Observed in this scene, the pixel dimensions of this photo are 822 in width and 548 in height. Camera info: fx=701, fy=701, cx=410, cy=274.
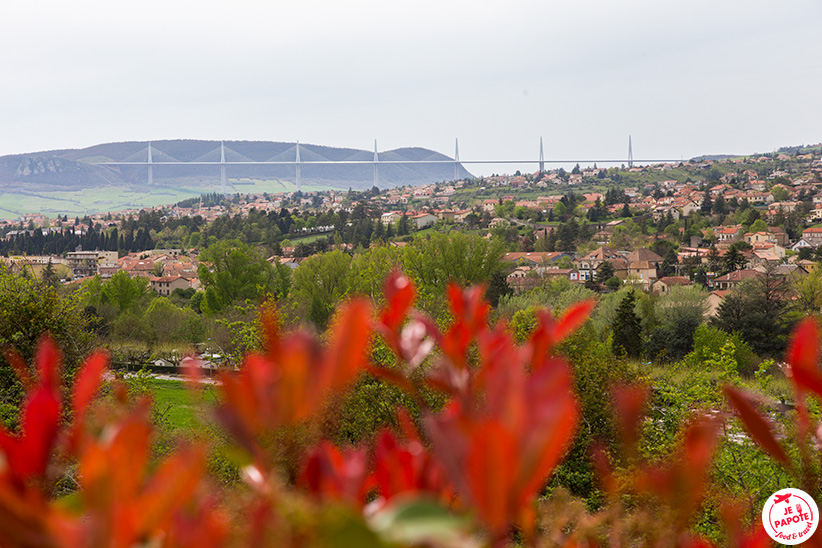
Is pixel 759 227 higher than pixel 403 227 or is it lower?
lower

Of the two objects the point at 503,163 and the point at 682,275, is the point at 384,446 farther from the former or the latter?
the point at 503,163

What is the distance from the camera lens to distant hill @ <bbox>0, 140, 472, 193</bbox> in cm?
13750

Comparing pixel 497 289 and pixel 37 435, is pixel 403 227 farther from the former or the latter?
pixel 37 435

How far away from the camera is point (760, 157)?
109 m

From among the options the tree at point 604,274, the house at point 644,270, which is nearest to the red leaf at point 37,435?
the tree at point 604,274

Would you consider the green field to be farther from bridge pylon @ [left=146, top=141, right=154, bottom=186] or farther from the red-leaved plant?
the red-leaved plant

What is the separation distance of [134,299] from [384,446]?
107 ft

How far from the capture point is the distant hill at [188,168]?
13750 cm

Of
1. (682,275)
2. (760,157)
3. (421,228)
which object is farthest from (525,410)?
(760,157)

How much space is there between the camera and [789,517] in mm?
1005

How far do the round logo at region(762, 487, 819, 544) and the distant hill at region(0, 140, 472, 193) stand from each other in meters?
146

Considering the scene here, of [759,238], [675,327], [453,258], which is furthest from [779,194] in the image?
[453,258]

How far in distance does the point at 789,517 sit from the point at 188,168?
501ft

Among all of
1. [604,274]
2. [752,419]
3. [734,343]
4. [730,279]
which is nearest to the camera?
[752,419]
